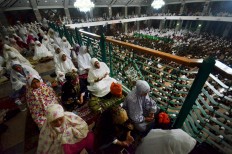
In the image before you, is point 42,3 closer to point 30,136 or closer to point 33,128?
point 33,128

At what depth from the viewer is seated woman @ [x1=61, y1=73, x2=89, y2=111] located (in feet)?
9.10

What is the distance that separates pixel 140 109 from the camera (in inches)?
86.4

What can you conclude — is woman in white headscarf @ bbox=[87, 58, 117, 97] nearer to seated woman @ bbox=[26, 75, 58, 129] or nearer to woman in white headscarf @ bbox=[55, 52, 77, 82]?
seated woman @ bbox=[26, 75, 58, 129]

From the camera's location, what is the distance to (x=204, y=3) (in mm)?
19234

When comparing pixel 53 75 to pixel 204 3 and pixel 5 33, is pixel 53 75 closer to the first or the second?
pixel 5 33

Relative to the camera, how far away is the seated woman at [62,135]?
60.6 inches

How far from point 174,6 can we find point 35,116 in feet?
92.7

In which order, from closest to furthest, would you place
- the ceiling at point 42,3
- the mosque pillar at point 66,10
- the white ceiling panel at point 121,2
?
1. the ceiling at point 42,3
2. the mosque pillar at point 66,10
3. the white ceiling panel at point 121,2

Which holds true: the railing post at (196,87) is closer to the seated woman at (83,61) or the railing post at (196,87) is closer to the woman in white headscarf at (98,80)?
the woman in white headscarf at (98,80)

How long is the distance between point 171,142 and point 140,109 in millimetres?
932

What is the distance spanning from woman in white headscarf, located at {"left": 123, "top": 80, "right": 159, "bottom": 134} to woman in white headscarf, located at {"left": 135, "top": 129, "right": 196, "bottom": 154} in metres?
0.69

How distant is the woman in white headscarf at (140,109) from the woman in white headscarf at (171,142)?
0.69 m

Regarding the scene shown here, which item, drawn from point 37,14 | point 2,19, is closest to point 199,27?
point 37,14

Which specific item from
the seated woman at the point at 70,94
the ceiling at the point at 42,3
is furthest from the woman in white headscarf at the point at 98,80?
the ceiling at the point at 42,3
